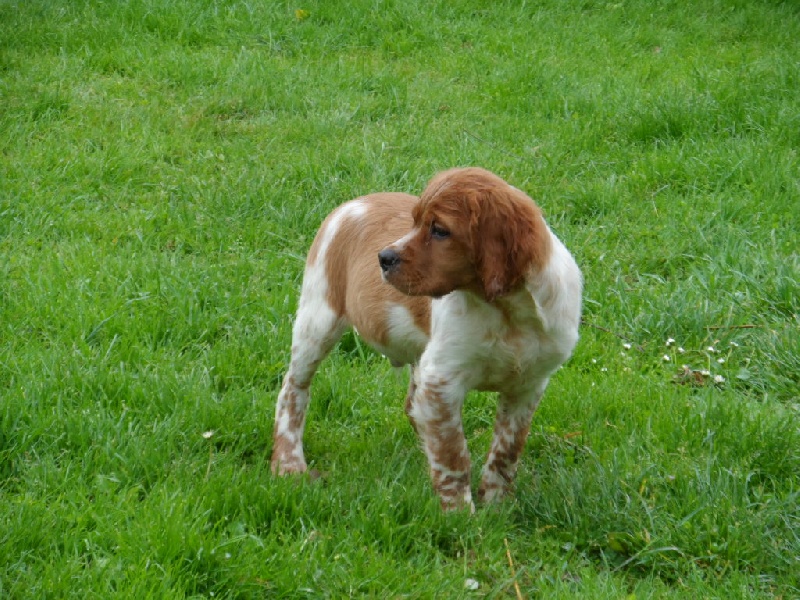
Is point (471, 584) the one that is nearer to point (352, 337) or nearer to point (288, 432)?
point (288, 432)

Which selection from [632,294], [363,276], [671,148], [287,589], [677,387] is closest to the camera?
[287,589]

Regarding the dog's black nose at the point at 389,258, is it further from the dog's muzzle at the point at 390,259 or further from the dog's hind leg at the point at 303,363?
the dog's hind leg at the point at 303,363

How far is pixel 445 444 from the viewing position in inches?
155

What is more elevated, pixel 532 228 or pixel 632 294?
pixel 532 228

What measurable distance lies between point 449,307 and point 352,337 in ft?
4.93

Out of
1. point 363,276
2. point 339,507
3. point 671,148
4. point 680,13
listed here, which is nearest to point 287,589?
point 339,507

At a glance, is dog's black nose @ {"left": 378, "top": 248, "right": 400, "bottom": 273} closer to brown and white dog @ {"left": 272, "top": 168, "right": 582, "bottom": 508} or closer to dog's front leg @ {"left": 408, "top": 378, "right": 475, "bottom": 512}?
brown and white dog @ {"left": 272, "top": 168, "right": 582, "bottom": 508}

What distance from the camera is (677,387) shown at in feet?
15.9

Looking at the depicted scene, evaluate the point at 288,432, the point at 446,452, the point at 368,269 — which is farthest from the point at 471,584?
the point at 368,269

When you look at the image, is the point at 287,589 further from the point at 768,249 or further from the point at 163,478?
the point at 768,249

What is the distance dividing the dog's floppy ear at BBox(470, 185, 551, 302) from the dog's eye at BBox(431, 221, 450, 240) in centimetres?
11

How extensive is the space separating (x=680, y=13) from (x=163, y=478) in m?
7.78

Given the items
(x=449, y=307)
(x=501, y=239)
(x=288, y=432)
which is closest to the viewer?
(x=501, y=239)

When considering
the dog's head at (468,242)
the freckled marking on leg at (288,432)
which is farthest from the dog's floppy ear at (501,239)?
the freckled marking on leg at (288,432)
